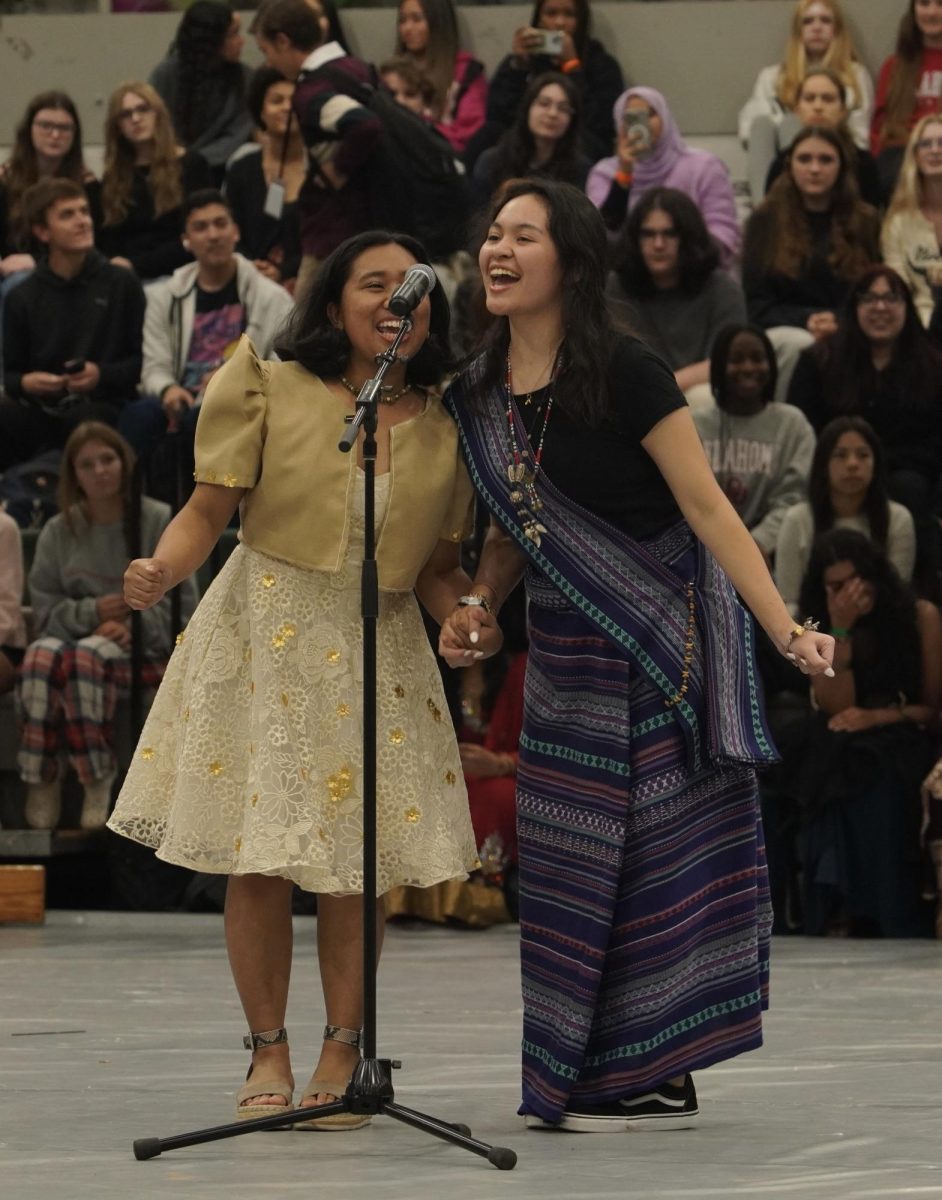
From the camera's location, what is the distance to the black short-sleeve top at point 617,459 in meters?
4.33

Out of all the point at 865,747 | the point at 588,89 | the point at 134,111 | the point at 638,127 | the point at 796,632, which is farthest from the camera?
the point at 588,89

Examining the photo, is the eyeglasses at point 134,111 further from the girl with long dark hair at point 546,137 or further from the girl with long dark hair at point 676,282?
the girl with long dark hair at point 676,282

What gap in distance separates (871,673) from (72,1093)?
3.88 meters

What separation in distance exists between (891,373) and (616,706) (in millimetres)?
4936

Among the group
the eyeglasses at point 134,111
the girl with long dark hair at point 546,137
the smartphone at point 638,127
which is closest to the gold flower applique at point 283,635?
the girl with long dark hair at point 546,137

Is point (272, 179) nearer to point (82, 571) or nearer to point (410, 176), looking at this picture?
point (410, 176)

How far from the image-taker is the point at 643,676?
4.32 metres

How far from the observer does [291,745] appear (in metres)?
4.31

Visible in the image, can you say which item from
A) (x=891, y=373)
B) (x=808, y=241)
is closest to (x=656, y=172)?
(x=808, y=241)

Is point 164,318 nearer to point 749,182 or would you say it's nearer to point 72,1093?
point 749,182

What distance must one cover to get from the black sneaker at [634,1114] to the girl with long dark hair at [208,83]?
7468mm

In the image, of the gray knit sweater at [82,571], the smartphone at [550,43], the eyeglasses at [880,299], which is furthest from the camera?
the smartphone at [550,43]

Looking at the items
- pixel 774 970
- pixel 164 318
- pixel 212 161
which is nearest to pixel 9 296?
pixel 164 318

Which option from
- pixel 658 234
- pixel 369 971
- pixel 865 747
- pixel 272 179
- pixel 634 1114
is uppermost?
pixel 272 179
